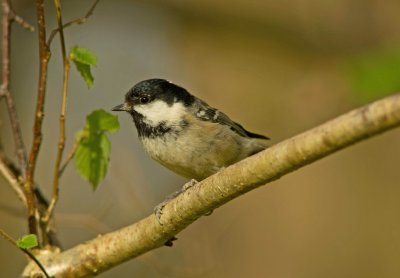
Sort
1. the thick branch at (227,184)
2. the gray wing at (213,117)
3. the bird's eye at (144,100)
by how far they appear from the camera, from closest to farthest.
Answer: the thick branch at (227,184)
the gray wing at (213,117)
the bird's eye at (144,100)

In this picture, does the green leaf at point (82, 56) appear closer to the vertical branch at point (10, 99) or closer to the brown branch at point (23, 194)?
the vertical branch at point (10, 99)

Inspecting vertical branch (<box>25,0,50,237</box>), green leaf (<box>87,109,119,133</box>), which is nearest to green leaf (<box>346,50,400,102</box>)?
green leaf (<box>87,109,119,133</box>)

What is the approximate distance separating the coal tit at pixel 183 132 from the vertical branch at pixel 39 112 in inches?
Answer: 43.6

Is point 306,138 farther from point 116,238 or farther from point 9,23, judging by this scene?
point 9,23

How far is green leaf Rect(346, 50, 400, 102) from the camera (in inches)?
106

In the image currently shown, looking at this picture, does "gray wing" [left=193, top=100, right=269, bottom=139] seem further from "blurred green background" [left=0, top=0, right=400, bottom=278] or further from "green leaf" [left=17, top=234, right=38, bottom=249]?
"green leaf" [left=17, top=234, right=38, bottom=249]

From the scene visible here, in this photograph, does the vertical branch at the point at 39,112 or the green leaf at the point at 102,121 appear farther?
the green leaf at the point at 102,121

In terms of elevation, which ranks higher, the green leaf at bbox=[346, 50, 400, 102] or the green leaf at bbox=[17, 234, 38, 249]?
the green leaf at bbox=[346, 50, 400, 102]

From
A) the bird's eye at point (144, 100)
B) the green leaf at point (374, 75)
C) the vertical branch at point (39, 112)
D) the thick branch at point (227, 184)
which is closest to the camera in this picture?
the thick branch at point (227, 184)

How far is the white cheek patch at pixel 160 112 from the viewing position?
13.5 feet

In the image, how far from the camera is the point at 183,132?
13.2ft

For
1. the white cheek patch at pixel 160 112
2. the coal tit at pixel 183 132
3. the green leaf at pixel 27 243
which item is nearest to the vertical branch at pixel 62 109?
the green leaf at pixel 27 243

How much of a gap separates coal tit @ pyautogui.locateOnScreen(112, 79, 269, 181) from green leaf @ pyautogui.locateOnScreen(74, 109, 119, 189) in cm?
74

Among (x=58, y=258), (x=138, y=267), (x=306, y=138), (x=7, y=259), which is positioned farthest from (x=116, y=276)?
(x=306, y=138)
